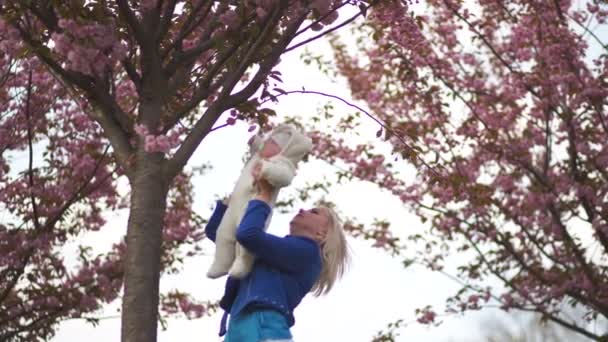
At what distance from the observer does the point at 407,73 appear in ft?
25.1

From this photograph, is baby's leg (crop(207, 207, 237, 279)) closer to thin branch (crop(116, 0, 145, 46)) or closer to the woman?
the woman

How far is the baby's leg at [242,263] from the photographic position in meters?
3.84

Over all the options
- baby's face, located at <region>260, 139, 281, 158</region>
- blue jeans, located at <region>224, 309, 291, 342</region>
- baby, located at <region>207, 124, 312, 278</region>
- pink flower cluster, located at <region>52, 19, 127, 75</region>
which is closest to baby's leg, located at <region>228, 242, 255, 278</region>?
baby, located at <region>207, 124, 312, 278</region>

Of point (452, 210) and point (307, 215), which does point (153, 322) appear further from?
point (452, 210)

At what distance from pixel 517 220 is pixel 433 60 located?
175 centimetres

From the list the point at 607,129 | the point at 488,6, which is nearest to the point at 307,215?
the point at 607,129

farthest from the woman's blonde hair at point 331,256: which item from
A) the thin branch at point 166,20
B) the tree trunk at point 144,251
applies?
the thin branch at point 166,20

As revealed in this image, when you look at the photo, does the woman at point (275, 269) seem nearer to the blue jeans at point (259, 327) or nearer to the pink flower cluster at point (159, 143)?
the blue jeans at point (259, 327)

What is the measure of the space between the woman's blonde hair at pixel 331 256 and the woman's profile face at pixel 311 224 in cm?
3

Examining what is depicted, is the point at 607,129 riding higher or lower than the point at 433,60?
lower

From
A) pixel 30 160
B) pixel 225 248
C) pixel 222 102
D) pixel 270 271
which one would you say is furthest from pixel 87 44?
pixel 30 160

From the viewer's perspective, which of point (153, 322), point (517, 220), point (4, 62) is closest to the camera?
point (153, 322)

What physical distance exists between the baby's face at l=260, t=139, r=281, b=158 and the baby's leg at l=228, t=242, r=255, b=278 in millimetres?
457

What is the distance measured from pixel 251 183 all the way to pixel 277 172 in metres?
0.20
